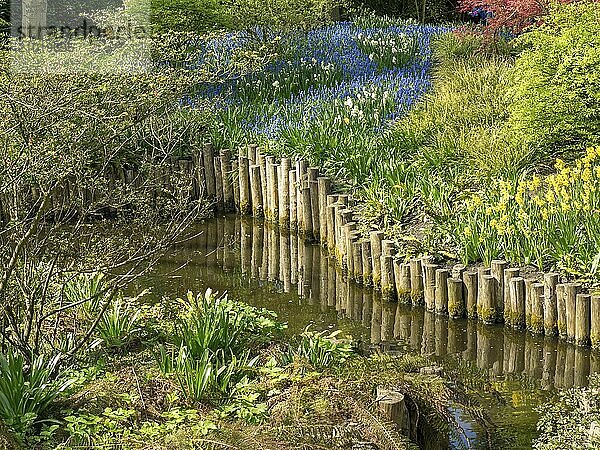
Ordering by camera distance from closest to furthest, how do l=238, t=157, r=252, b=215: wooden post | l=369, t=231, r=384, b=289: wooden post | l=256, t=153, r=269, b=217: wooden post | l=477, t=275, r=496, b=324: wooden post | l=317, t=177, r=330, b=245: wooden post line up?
1. l=477, t=275, r=496, b=324: wooden post
2. l=369, t=231, r=384, b=289: wooden post
3. l=317, t=177, r=330, b=245: wooden post
4. l=256, t=153, r=269, b=217: wooden post
5. l=238, t=157, r=252, b=215: wooden post

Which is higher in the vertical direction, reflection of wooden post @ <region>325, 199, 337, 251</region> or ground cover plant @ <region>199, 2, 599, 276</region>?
ground cover plant @ <region>199, 2, 599, 276</region>

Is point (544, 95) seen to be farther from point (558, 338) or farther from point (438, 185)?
point (558, 338)

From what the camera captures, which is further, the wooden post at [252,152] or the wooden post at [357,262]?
the wooden post at [252,152]

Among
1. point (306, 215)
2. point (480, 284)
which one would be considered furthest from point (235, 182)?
point (480, 284)

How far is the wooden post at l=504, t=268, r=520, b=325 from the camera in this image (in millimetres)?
7070

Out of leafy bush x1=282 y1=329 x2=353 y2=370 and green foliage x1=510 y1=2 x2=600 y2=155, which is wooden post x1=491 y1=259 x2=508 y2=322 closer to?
leafy bush x1=282 y1=329 x2=353 y2=370

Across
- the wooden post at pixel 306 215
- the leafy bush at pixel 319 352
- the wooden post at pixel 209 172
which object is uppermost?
the wooden post at pixel 209 172

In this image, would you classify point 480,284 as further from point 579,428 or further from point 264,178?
point 264,178

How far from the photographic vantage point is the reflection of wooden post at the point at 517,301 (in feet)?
23.0

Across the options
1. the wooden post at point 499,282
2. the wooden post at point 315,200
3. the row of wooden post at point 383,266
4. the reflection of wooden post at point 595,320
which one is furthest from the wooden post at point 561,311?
the wooden post at point 315,200

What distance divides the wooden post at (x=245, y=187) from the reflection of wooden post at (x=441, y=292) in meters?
3.85

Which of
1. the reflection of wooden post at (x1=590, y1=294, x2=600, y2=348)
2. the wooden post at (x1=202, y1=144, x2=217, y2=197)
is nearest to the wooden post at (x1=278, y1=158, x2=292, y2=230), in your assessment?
the wooden post at (x1=202, y1=144, x2=217, y2=197)

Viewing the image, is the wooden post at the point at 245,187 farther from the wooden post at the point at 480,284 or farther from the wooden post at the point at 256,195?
the wooden post at the point at 480,284

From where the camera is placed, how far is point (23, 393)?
4.54 meters
